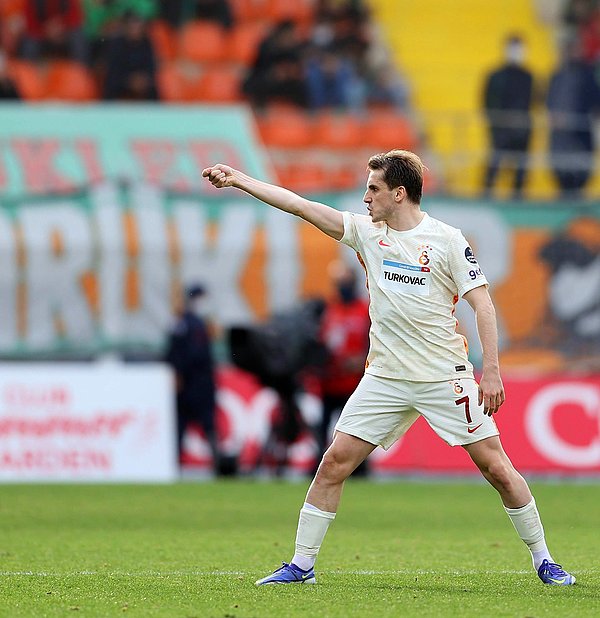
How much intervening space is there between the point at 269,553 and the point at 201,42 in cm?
1783

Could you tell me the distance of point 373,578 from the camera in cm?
825

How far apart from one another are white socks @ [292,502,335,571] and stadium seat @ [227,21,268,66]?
19171 mm

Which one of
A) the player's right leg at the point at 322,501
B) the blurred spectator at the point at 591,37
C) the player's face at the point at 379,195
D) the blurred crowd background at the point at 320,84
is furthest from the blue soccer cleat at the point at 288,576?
the blurred spectator at the point at 591,37

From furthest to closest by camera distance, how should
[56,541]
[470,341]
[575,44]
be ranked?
[575,44], [470,341], [56,541]

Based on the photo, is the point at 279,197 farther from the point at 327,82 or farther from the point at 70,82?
the point at 327,82

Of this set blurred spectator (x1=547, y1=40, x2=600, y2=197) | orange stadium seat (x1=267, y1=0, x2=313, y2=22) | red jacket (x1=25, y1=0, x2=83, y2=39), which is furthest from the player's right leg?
orange stadium seat (x1=267, y1=0, x2=313, y2=22)

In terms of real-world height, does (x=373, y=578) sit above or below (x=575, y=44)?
below

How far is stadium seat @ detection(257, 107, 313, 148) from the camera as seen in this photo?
23.9 meters

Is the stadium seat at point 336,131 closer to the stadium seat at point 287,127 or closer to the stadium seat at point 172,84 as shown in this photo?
the stadium seat at point 287,127

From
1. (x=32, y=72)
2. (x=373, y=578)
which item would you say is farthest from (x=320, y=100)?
(x=373, y=578)

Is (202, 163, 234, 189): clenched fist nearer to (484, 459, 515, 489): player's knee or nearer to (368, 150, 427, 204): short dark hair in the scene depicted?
(368, 150, 427, 204): short dark hair

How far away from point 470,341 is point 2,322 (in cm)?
609

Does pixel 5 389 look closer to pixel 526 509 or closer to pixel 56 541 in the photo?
pixel 56 541

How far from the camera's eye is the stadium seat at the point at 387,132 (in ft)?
80.9
